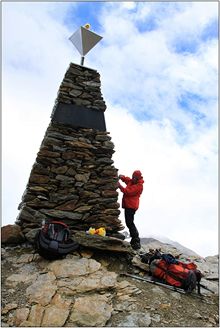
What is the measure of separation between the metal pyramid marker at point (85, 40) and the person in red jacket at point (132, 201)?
3.89 m

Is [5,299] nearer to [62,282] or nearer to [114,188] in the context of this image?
[62,282]

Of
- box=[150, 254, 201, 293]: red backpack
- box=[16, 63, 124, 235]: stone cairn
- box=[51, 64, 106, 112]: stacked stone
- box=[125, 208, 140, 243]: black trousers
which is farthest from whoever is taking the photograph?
box=[51, 64, 106, 112]: stacked stone

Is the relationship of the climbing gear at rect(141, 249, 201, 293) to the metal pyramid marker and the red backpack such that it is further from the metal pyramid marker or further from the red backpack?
the metal pyramid marker

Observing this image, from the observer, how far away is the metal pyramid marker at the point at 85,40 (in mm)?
9195

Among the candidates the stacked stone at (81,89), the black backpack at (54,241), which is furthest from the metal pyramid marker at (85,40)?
the black backpack at (54,241)

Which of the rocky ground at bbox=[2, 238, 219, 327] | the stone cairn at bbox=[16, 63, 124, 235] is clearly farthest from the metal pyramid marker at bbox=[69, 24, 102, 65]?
the rocky ground at bbox=[2, 238, 219, 327]

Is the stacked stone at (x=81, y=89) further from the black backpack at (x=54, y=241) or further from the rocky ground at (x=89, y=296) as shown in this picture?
the rocky ground at (x=89, y=296)

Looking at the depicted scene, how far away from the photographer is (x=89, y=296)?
18.6ft

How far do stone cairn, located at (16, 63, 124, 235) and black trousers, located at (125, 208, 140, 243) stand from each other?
30cm

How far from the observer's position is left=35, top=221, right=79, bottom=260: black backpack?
21.2 ft

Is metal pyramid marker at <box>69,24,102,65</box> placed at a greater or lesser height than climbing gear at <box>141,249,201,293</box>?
greater

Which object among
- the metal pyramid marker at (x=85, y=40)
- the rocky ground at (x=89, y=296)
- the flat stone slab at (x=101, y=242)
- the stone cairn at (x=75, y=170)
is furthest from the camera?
the metal pyramid marker at (x=85, y=40)

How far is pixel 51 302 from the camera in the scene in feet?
17.7

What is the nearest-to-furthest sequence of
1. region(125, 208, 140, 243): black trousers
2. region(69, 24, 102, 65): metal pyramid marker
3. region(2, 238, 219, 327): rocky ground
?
region(2, 238, 219, 327): rocky ground → region(125, 208, 140, 243): black trousers → region(69, 24, 102, 65): metal pyramid marker
